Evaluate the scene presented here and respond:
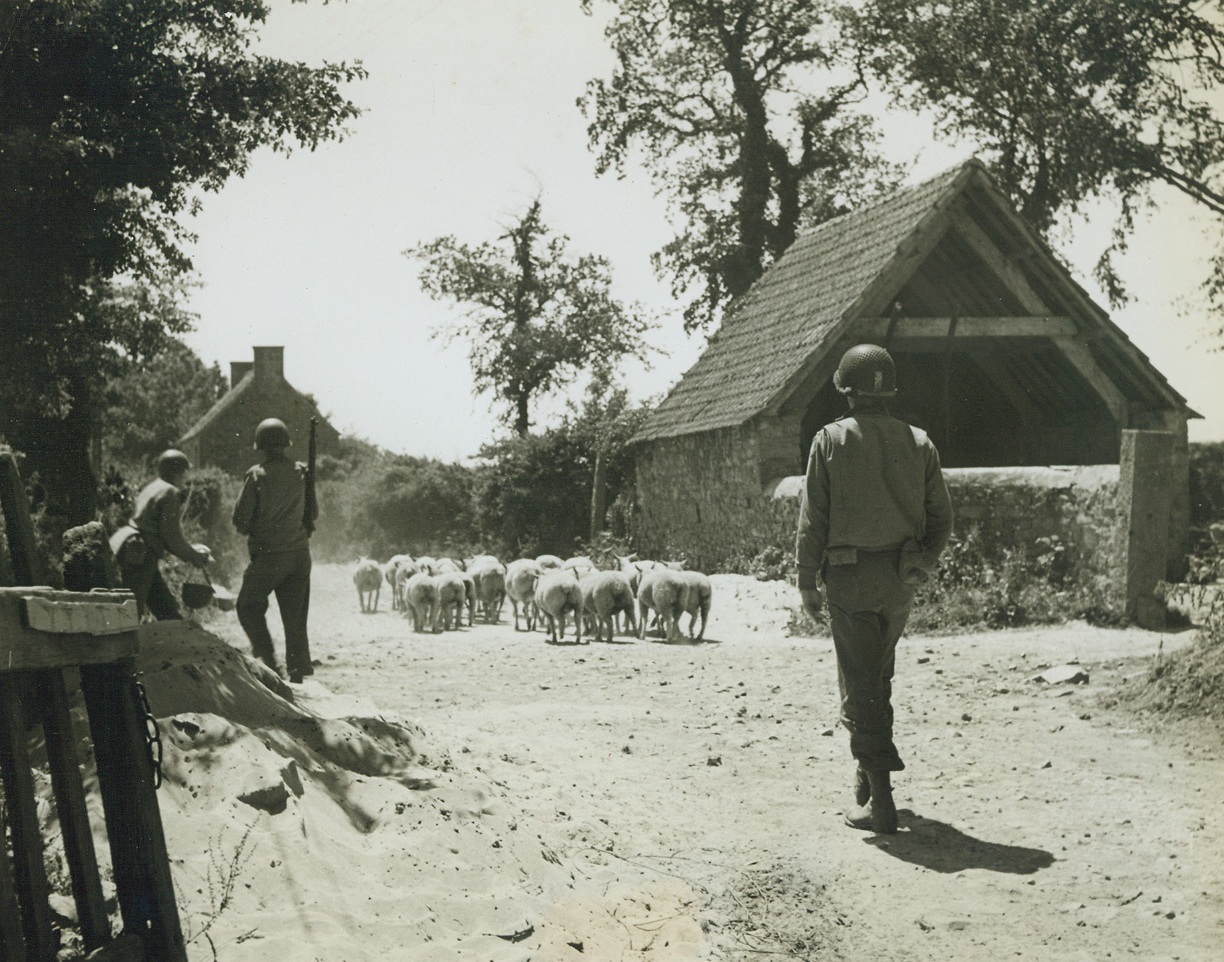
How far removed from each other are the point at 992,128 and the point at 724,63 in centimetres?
961

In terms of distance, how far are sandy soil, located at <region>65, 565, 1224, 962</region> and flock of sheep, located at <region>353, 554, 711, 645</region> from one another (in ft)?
15.2

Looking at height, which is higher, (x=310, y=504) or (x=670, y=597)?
(x=310, y=504)

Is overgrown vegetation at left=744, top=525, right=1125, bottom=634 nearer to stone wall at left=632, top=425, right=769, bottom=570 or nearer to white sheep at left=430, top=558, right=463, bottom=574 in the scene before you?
stone wall at left=632, top=425, right=769, bottom=570

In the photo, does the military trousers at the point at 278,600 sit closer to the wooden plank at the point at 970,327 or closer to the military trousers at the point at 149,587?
the military trousers at the point at 149,587

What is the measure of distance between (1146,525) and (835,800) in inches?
276

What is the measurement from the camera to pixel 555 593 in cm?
1523

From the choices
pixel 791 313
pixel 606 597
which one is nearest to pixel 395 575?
pixel 606 597

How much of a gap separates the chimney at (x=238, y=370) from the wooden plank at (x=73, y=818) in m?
56.9

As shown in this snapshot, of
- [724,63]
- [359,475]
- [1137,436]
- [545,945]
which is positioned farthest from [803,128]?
[545,945]

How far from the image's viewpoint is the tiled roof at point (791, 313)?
18.4 m

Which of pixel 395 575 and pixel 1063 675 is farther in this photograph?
pixel 395 575

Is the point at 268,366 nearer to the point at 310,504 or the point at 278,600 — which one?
the point at 310,504

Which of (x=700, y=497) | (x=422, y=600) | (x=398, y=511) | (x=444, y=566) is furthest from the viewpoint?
(x=398, y=511)

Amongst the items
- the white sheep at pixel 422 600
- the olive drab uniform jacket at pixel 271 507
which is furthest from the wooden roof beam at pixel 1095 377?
the olive drab uniform jacket at pixel 271 507
